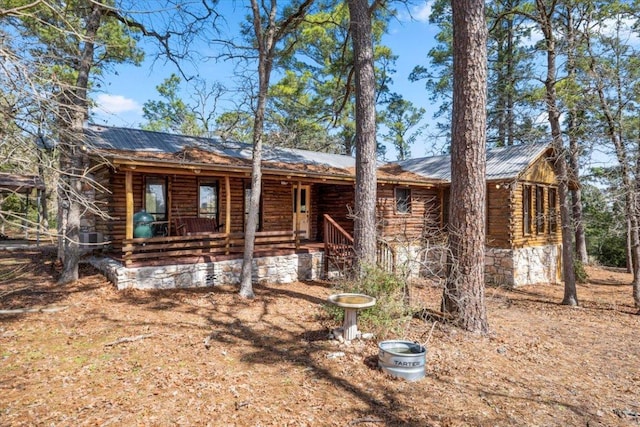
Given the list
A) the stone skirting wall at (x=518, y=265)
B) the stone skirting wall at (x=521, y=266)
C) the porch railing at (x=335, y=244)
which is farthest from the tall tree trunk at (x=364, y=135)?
the stone skirting wall at (x=521, y=266)

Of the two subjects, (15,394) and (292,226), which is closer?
(15,394)

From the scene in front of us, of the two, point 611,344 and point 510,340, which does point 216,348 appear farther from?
point 611,344

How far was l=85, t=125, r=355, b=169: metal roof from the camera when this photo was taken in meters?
10.1

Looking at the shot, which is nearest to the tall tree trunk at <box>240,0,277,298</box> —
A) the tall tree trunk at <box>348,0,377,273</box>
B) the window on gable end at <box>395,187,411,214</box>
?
the tall tree trunk at <box>348,0,377,273</box>

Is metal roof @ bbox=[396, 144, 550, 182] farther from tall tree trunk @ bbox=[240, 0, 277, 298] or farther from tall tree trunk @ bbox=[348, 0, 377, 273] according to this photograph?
tall tree trunk @ bbox=[240, 0, 277, 298]

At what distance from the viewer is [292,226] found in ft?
40.4

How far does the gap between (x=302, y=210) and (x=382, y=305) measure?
7758 millimetres

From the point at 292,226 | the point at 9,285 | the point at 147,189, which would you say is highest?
the point at 147,189

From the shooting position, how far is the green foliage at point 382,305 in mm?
5344

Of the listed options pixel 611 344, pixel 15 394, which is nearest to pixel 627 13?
pixel 611 344

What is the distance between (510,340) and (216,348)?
4.49 meters

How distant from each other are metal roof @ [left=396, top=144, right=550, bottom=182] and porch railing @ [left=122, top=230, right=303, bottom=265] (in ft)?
22.5

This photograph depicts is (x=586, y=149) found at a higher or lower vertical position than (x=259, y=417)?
higher

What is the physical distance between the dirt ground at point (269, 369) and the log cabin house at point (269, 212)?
150cm
